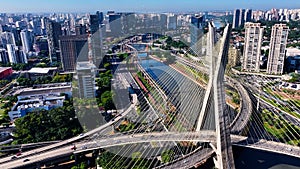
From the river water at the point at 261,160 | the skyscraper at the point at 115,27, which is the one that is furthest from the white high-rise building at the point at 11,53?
the river water at the point at 261,160

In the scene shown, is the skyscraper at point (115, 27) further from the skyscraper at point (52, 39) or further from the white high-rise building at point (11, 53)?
the white high-rise building at point (11, 53)

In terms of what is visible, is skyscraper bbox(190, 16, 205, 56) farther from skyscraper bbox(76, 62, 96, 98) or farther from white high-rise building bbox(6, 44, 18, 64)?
white high-rise building bbox(6, 44, 18, 64)

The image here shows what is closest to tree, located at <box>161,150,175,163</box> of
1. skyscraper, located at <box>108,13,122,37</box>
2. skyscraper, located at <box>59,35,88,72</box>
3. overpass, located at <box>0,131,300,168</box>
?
overpass, located at <box>0,131,300,168</box>

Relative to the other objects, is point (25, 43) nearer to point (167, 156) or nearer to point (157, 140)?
point (157, 140)

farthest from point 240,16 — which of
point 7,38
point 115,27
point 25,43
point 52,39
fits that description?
point 7,38

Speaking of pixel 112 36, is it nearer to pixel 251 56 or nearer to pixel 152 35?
pixel 152 35
